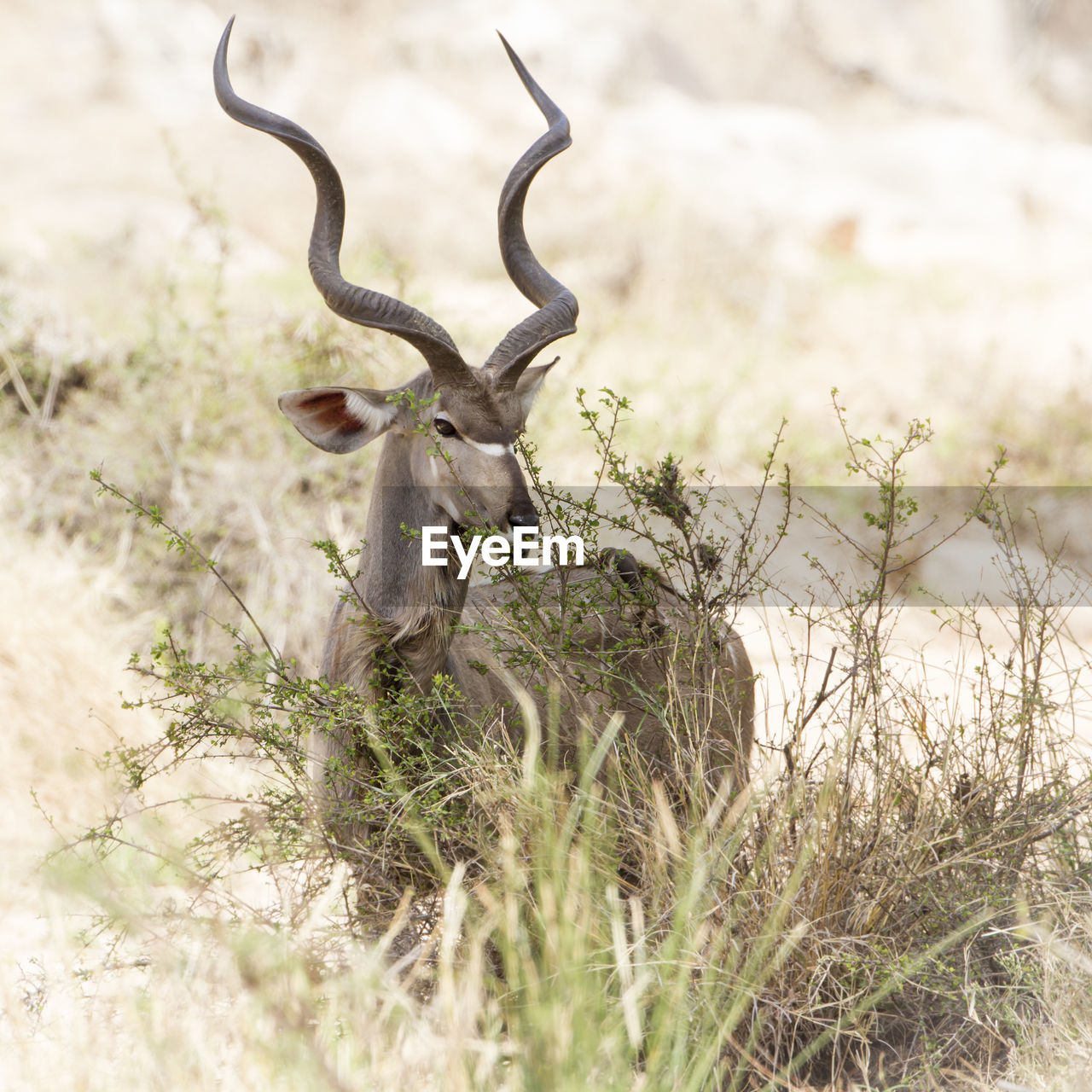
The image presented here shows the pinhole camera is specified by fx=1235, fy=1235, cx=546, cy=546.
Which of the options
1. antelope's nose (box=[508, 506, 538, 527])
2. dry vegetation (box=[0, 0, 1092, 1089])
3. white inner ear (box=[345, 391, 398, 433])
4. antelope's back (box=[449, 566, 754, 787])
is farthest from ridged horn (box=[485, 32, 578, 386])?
dry vegetation (box=[0, 0, 1092, 1089])

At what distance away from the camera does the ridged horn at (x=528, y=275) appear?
4543 millimetres

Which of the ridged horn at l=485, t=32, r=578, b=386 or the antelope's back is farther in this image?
the ridged horn at l=485, t=32, r=578, b=386

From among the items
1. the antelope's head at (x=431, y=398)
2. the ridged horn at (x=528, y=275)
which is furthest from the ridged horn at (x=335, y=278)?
the ridged horn at (x=528, y=275)

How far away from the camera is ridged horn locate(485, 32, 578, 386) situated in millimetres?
4543

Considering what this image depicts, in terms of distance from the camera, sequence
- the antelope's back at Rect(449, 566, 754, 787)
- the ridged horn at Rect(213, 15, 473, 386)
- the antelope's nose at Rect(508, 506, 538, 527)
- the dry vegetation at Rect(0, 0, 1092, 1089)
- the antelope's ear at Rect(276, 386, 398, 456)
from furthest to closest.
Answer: the antelope's ear at Rect(276, 386, 398, 456)
the ridged horn at Rect(213, 15, 473, 386)
the antelope's nose at Rect(508, 506, 538, 527)
the antelope's back at Rect(449, 566, 754, 787)
the dry vegetation at Rect(0, 0, 1092, 1089)

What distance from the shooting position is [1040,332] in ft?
54.1

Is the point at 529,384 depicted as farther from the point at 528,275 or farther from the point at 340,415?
the point at 340,415

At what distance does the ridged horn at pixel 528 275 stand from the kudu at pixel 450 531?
0.01m

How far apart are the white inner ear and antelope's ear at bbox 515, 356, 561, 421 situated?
0.48m

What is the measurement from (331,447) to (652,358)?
34.4ft

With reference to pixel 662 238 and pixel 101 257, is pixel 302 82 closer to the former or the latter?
pixel 662 238

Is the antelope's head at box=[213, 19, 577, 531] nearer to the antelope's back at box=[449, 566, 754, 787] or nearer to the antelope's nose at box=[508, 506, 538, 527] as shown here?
the antelope's nose at box=[508, 506, 538, 527]

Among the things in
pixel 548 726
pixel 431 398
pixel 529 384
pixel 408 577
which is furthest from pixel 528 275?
pixel 548 726

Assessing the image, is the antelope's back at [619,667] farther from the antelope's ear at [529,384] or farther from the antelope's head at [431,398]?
the antelope's ear at [529,384]
